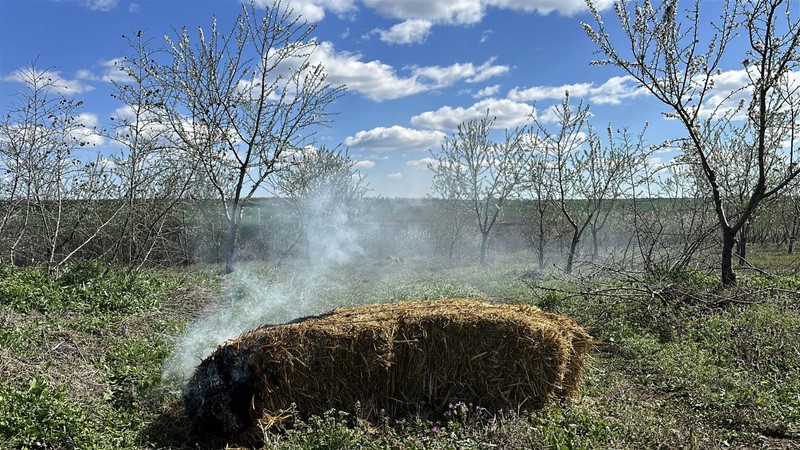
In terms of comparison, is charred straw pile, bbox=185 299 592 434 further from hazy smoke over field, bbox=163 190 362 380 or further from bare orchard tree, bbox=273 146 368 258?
bare orchard tree, bbox=273 146 368 258

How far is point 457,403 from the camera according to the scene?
458 centimetres

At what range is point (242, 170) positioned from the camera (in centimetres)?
1361

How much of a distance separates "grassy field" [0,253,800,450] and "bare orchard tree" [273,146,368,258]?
1129 centimetres

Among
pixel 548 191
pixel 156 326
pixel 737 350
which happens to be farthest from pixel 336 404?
pixel 548 191

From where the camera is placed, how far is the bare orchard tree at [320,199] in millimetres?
21359

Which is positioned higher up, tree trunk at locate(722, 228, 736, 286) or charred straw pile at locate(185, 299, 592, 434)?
tree trunk at locate(722, 228, 736, 286)

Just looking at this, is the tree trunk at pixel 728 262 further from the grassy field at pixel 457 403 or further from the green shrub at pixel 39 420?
the green shrub at pixel 39 420

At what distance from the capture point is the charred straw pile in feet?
14.5

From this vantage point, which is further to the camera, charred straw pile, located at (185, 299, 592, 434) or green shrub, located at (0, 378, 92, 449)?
→ charred straw pile, located at (185, 299, 592, 434)

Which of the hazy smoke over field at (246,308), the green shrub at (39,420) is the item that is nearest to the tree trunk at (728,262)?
the hazy smoke over field at (246,308)

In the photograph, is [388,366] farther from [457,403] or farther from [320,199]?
[320,199]

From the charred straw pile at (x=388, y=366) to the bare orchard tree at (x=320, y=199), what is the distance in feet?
52.3

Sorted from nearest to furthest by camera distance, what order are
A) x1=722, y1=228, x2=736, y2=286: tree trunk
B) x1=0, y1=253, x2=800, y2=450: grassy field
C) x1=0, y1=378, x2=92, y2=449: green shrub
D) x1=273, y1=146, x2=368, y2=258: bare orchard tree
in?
x1=0, y1=378, x2=92, y2=449: green shrub
x1=0, y1=253, x2=800, y2=450: grassy field
x1=722, y1=228, x2=736, y2=286: tree trunk
x1=273, y1=146, x2=368, y2=258: bare orchard tree

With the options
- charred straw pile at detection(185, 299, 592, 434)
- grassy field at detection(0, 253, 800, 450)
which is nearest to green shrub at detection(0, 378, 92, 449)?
grassy field at detection(0, 253, 800, 450)
